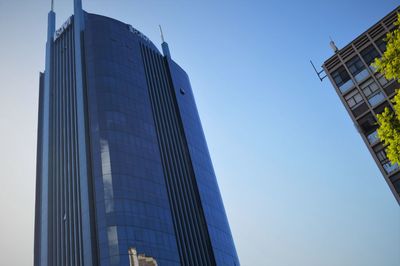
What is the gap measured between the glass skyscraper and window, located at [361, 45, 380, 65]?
41442 millimetres

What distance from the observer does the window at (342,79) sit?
54.3 metres

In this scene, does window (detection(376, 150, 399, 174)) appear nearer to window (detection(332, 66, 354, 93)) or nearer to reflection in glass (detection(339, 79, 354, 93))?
reflection in glass (detection(339, 79, 354, 93))

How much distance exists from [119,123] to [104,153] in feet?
25.2

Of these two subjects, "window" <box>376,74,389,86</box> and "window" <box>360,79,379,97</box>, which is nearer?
"window" <box>376,74,389,86</box>

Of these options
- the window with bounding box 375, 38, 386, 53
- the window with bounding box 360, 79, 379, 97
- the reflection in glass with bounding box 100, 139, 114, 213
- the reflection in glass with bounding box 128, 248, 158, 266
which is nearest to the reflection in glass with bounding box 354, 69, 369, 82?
the window with bounding box 360, 79, 379, 97

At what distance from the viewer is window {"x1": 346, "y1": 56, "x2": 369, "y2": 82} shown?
175 ft

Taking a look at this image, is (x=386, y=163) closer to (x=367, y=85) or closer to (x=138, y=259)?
(x=367, y=85)

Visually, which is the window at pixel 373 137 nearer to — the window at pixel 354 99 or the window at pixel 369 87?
the window at pixel 354 99

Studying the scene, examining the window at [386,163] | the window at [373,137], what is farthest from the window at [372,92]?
the window at [386,163]

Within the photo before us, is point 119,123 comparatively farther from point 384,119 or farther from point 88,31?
point 384,119

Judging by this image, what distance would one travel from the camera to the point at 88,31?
311 feet

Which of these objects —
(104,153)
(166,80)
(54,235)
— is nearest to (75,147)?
(104,153)

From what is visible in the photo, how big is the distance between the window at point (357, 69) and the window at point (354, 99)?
1.75m

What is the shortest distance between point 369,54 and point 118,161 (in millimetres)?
43612
